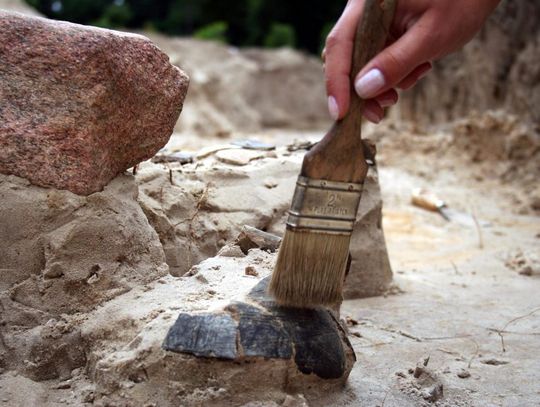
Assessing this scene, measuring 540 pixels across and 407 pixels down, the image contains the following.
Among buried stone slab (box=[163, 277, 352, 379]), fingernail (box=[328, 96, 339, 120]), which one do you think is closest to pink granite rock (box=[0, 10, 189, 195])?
buried stone slab (box=[163, 277, 352, 379])

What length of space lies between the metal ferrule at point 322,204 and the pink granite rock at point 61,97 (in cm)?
72

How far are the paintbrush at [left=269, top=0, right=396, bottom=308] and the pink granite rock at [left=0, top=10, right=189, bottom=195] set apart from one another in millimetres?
722

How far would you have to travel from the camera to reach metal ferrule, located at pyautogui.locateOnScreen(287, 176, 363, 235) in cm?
194

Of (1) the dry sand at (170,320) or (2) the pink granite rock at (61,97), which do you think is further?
(2) the pink granite rock at (61,97)

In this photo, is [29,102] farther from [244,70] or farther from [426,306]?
[244,70]

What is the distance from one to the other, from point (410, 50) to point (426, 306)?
75.1 inches

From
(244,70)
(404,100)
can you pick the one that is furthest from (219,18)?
(404,100)

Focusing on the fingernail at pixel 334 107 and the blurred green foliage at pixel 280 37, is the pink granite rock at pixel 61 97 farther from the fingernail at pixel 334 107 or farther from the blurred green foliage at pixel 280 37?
the blurred green foliage at pixel 280 37

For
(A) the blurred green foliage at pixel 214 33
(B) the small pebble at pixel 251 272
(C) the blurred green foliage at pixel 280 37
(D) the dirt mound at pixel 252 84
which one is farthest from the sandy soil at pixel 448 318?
(C) the blurred green foliage at pixel 280 37

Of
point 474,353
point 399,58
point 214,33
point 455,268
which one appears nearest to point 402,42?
point 399,58

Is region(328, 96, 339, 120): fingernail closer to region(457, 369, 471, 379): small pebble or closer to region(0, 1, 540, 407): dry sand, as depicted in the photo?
region(0, 1, 540, 407): dry sand

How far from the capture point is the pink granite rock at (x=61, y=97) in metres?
2.11

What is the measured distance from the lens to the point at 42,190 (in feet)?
7.10

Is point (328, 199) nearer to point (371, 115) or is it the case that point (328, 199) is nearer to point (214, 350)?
point (371, 115)
